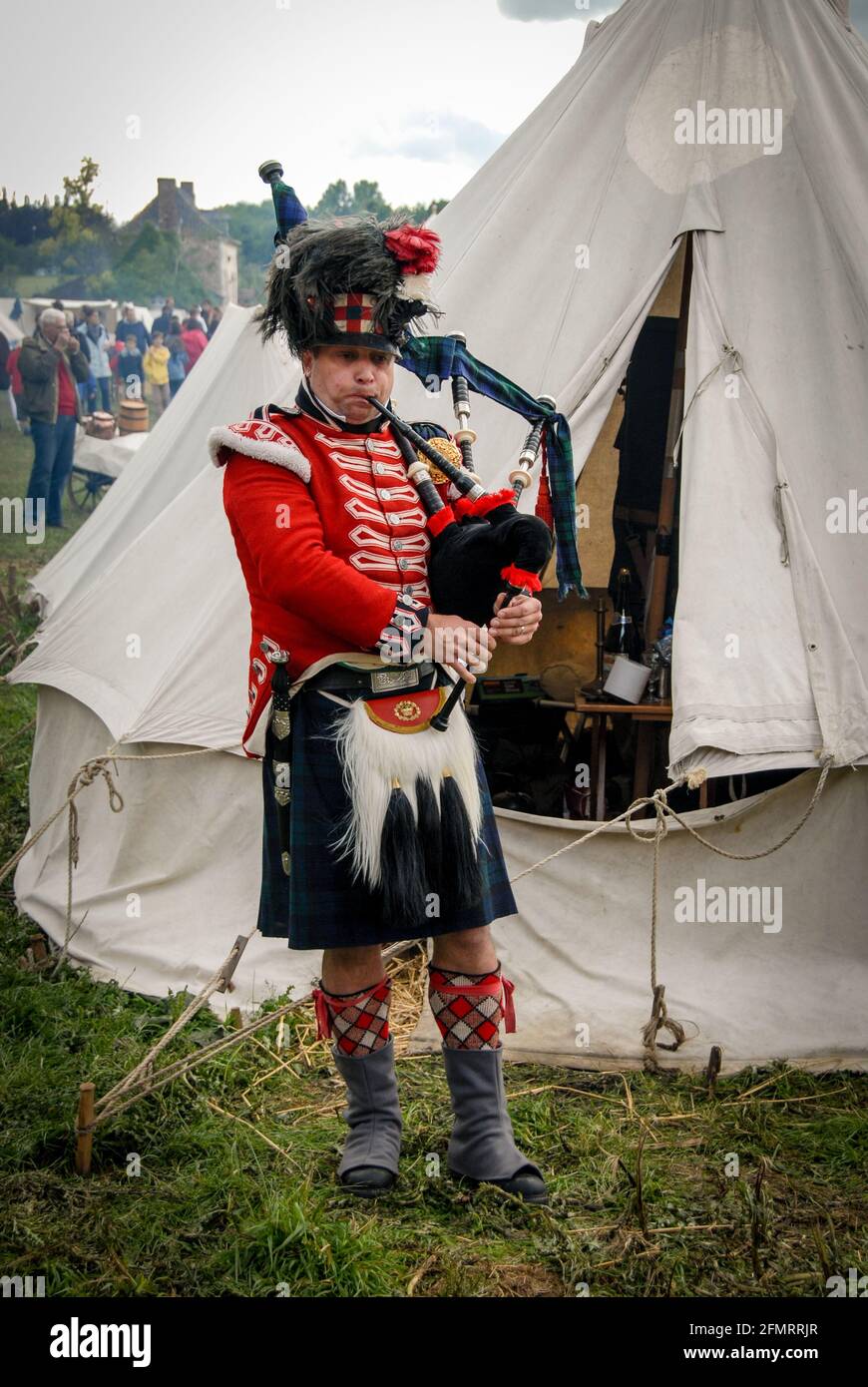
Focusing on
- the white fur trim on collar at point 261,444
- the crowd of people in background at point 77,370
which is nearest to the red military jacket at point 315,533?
the white fur trim on collar at point 261,444

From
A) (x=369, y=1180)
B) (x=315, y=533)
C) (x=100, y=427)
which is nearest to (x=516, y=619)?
(x=315, y=533)

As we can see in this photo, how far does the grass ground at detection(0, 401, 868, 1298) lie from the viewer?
2.38 metres

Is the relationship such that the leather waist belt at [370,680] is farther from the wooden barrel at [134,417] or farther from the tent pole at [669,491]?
the wooden barrel at [134,417]

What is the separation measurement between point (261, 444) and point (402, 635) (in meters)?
0.45

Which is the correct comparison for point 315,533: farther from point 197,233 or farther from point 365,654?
point 197,233

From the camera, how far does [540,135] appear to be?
4.03 m

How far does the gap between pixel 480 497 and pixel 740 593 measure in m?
1.19

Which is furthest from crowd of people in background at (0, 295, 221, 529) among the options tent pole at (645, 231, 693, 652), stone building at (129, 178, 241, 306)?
stone building at (129, 178, 241, 306)

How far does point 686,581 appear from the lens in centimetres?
343

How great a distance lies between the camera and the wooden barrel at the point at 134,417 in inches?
501

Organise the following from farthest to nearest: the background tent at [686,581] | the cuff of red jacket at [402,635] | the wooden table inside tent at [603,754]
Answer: the wooden table inside tent at [603,754] → the background tent at [686,581] → the cuff of red jacket at [402,635]

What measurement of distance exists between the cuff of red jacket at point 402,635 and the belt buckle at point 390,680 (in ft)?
0.36
